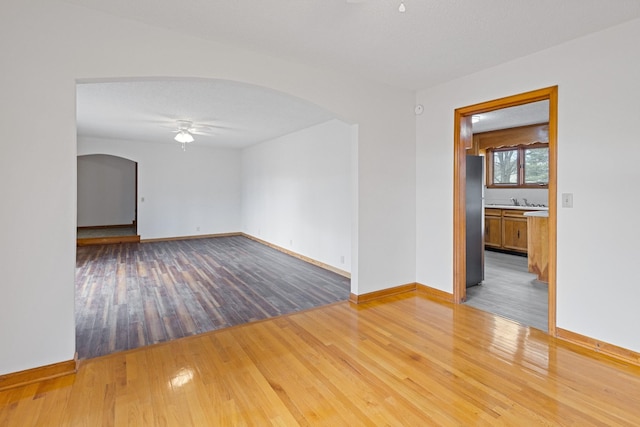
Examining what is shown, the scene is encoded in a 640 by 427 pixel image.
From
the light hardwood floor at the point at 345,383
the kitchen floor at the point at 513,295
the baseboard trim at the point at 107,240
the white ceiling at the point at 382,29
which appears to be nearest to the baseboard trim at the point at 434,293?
the kitchen floor at the point at 513,295

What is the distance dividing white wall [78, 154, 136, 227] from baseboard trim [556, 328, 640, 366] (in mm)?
11568

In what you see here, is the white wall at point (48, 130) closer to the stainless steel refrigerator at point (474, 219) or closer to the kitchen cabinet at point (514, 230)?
the stainless steel refrigerator at point (474, 219)

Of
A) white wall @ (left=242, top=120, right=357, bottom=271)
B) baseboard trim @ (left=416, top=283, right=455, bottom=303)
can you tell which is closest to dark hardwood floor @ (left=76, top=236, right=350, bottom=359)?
white wall @ (left=242, top=120, right=357, bottom=271)

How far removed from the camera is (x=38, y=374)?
2.15 meters

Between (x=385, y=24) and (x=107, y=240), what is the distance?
8.39 m

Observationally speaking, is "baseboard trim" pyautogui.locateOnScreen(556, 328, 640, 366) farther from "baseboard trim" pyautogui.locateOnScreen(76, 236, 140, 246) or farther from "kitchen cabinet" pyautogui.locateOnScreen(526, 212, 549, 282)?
"baseboard trim" pyautogui.locateOnScreen(76, 236, 140, 246)

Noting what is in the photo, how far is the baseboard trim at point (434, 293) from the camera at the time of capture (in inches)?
148

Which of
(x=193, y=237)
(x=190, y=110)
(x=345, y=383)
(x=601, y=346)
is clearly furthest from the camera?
(x=193, y=237)

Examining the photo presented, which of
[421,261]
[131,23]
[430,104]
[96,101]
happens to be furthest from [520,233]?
[96,101]

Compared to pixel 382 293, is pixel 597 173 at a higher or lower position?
higher

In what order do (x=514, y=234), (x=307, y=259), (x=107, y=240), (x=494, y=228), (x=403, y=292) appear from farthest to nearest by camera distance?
(x=107, y=240) < (x=494, y=228) < (x=514, y=234) < (x=307, y=259) < (x=403, y=292)

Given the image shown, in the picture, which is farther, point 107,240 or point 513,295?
point 107,240

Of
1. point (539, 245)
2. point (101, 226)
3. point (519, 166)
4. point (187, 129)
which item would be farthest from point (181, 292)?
point (101, 226)

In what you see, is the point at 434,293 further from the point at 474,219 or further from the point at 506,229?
the point at 506,229
